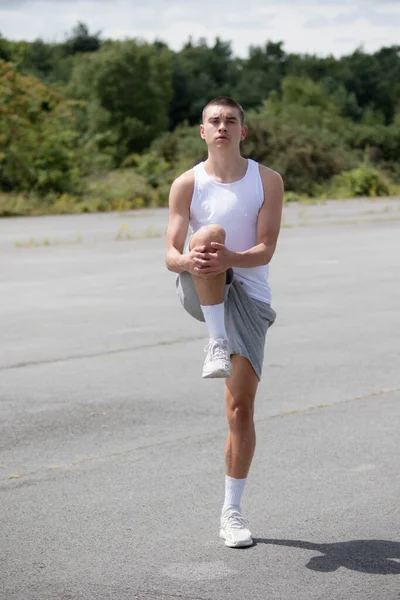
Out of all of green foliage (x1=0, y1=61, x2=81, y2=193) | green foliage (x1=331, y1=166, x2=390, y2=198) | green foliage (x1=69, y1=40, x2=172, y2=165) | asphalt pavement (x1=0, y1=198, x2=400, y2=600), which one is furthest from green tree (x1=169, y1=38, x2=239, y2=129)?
asphalt pavement (x1=0, y1=198, x2=400, y2=600)

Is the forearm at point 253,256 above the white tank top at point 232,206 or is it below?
below

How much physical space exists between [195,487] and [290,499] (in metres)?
0.54

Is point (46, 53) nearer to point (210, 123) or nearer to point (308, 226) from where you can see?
point (308, 226)

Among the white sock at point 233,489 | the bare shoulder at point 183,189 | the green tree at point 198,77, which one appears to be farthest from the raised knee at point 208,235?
the green tree at point 198,77

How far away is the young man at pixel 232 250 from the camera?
4.80m

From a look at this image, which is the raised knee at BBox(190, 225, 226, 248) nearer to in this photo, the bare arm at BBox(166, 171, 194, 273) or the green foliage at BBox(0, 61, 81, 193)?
the bare arm at BBox(166, 171, 194, 273)

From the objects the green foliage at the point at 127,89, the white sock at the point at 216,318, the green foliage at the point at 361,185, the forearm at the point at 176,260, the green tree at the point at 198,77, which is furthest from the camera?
the green tree at the point at 198,77

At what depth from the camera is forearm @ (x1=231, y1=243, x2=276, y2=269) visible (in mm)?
4652

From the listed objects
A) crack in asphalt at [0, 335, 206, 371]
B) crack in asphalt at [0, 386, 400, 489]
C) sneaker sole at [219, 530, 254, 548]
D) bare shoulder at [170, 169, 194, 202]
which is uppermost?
bare shoulder at [170, 169, 194, 202]

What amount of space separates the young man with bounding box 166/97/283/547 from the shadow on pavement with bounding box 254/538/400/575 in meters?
0.26

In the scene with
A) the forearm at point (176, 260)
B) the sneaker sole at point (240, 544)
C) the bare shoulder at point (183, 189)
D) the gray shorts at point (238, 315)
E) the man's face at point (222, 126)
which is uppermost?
the man's face at point (222, 126)

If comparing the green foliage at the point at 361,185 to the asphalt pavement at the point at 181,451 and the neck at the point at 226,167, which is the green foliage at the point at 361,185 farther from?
the neck at the point at 226,167

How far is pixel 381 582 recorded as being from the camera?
14.7 ft

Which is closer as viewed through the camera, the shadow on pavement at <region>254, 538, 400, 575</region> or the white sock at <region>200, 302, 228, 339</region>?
the shadow on pavement at <region>254, 538, 400, 575</region>
